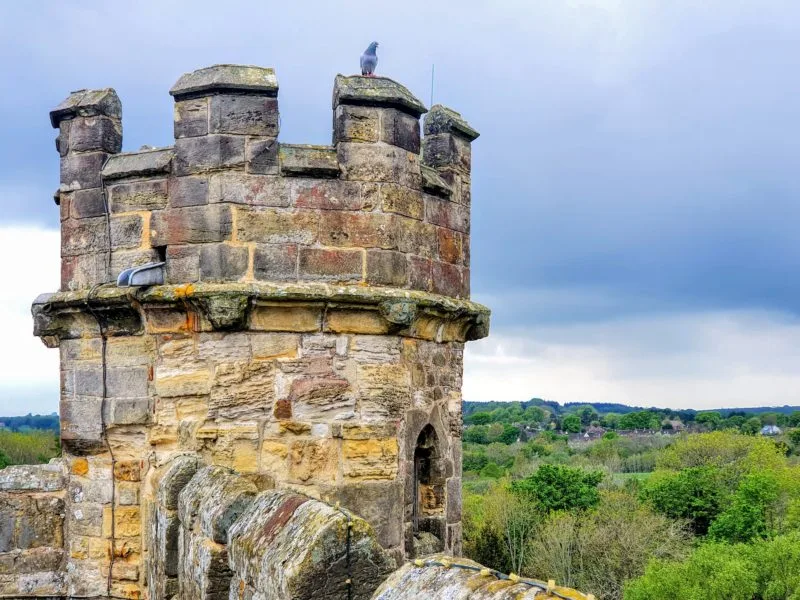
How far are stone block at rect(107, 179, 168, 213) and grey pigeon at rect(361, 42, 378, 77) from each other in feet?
4.63

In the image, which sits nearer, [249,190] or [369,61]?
[249,190]

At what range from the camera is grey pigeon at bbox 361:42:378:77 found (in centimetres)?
591

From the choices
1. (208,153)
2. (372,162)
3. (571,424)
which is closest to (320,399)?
(372,162)

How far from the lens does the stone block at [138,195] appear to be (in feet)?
18.9

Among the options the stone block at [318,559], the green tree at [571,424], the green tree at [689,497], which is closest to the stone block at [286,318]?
the stone block at [318,559]

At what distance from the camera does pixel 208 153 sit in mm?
5621

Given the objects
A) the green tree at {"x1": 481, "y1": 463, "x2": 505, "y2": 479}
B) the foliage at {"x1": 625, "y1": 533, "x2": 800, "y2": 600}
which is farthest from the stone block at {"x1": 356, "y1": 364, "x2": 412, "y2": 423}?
the green tree at {"x1": 481, "y1": 463, "x2": 505, "y2": 479}

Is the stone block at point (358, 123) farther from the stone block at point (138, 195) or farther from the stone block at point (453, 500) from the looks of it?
the stone block at point (453, 500)

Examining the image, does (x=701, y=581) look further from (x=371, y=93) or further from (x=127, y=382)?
(x=371, y=93)

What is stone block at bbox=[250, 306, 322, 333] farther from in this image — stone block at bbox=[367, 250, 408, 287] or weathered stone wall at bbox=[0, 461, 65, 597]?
weathered stone wall at bbox=[0, 461, 65, 597]

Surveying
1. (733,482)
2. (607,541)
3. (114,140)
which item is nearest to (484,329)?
(114,140)

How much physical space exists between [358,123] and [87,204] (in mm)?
1843

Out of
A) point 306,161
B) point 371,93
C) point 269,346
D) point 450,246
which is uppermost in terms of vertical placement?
point 371,93

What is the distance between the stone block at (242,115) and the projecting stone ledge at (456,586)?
351 cm
